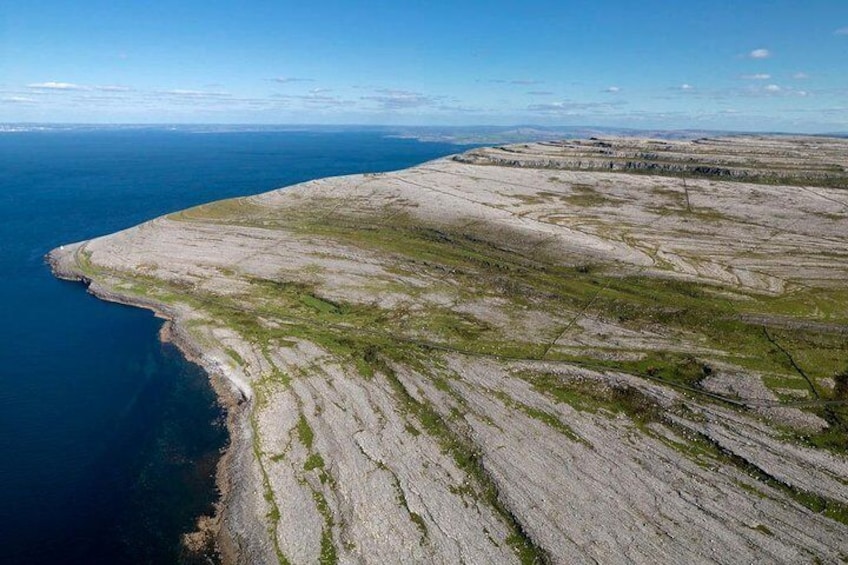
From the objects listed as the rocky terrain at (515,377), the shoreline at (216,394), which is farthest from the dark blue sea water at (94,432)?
the rocky terrain at (515,377)

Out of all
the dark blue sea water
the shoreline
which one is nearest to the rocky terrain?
the shoreline

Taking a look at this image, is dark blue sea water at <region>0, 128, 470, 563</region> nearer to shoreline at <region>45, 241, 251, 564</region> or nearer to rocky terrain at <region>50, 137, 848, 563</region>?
shoreline at <region>45, 241, 251, 564</region>

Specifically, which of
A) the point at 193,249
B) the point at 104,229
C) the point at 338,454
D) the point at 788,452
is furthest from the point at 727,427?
the point at 104,229

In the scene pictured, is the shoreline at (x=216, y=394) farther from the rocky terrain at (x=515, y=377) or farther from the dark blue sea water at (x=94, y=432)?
the dark blue sea water at (x=94, y=432)

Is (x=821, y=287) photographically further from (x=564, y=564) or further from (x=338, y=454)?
(x=338, y=454)

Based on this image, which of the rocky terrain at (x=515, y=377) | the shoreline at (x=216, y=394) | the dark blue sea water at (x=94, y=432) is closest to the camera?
the rocky terrain at (x=515, y=377)

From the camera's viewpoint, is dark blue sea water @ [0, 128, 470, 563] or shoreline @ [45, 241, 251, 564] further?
dark blue sea water @ [0, 128, 470, 563]

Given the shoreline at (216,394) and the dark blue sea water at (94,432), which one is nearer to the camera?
the shoreline at (216,394)
